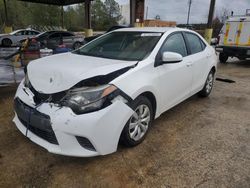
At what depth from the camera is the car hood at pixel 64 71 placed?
7.47 feet

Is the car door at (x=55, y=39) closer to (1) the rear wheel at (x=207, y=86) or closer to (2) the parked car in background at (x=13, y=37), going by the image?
(2) the parked car in background at (x=13, y=37)

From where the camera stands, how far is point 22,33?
54.0 feet

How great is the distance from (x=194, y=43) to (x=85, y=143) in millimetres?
2921

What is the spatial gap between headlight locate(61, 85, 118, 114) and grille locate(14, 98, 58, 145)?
266mm

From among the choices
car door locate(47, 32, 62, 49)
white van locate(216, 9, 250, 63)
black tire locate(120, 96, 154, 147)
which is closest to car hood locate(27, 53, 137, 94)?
black tire locate(120, 96, 154, 147)

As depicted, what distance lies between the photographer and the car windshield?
3.02m

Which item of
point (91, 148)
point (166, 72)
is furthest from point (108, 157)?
point (166, 72)

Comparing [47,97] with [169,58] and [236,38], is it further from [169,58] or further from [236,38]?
[236,38]

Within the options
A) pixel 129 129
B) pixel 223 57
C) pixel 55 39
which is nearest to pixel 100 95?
pixel 129 129

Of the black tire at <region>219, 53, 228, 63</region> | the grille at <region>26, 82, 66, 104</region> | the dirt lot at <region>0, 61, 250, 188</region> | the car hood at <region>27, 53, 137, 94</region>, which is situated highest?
the car hood at <region>27, 53, 137, 94</region>

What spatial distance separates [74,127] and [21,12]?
40163mm

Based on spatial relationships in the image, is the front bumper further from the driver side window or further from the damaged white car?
the driver side window

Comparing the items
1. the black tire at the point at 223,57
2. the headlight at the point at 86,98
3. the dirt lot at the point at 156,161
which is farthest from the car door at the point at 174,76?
the black tire at the point at 223,57

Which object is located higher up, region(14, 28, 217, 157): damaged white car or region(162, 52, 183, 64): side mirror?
region(162, 52, 183, 64): side mirror
